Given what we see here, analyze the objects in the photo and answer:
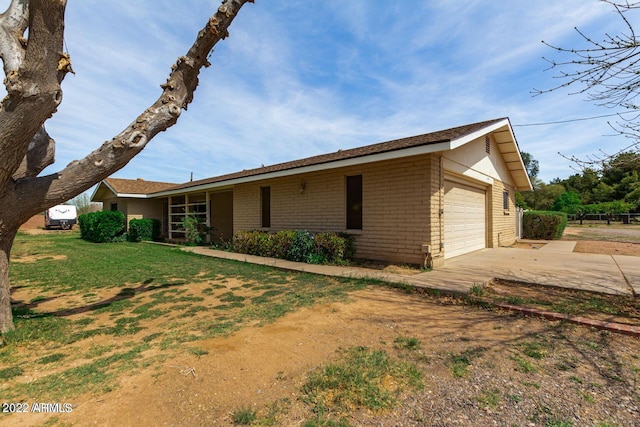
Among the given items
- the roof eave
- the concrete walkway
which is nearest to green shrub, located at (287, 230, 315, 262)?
Result: the concrete walkway

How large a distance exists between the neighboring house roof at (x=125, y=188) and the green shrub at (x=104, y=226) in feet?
6.02

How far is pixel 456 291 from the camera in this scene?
16.8 ft

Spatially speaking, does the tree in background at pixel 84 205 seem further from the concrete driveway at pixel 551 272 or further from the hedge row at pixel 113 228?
the concrete driveway at pixel 551 272

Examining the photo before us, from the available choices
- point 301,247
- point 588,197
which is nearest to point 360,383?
point 301,247

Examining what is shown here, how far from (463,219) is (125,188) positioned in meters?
19.8

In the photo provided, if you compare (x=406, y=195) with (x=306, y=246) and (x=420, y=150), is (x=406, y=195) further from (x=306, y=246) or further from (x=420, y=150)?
(x=306, y=246)

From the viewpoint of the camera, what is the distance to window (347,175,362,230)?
890cm

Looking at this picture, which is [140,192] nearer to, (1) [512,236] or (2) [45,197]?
(2) [45,197]

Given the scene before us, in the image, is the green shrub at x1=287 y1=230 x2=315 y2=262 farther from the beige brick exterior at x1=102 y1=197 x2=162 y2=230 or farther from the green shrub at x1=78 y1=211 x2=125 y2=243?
the beige brick exterior at x1=102 y1=197 x2=162 y2=230

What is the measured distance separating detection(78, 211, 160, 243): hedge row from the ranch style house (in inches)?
184

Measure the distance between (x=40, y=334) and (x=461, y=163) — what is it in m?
10.0

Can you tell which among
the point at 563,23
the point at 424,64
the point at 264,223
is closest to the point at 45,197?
the point at 563,23

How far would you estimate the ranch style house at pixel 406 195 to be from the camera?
745 centimetres

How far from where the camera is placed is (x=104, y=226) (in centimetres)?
1597
